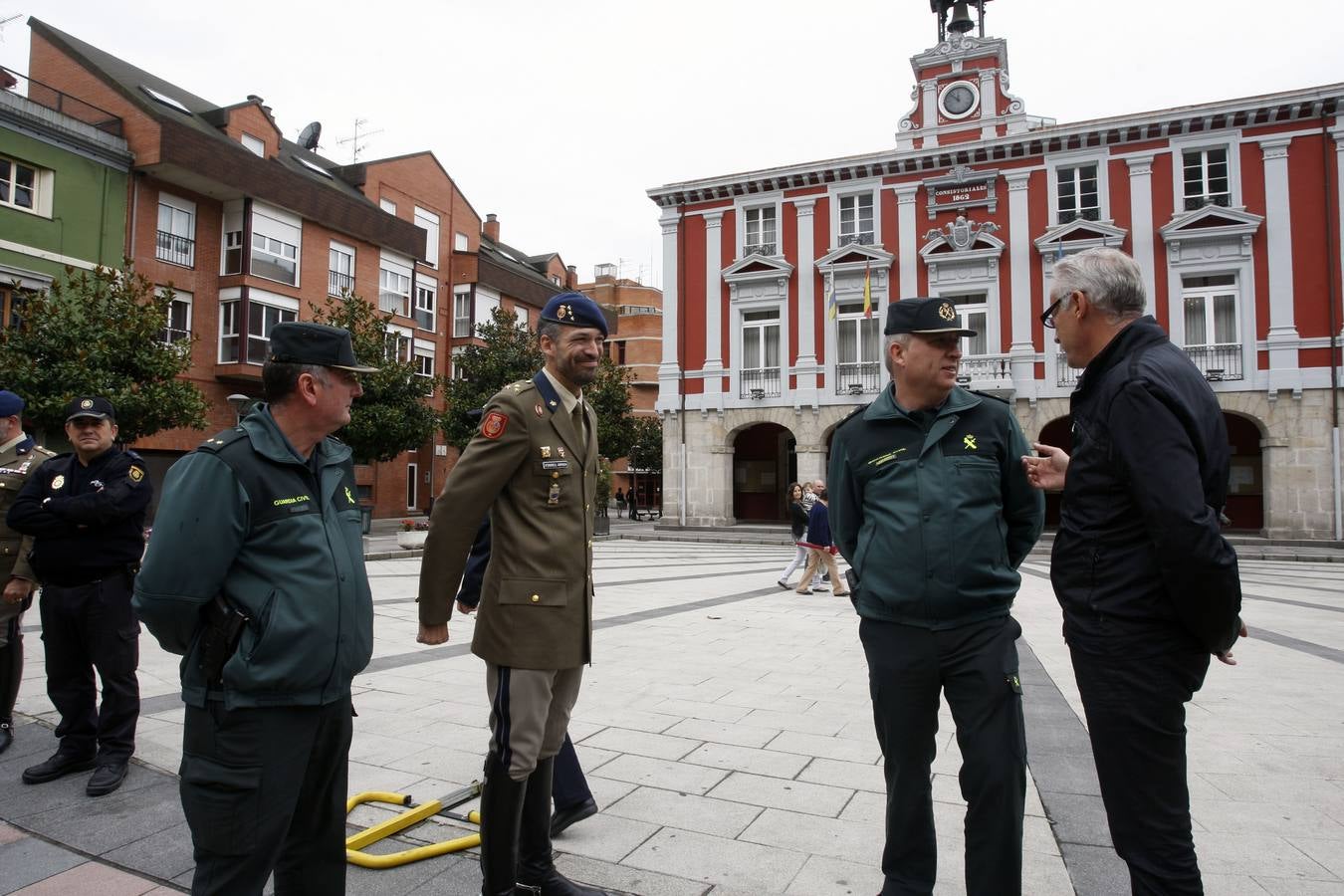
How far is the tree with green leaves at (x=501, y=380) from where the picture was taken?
89.6 ft

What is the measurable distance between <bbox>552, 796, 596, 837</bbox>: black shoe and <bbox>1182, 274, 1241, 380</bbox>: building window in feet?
86.8

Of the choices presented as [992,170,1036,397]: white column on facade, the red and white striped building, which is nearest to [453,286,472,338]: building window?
the red and white striped building

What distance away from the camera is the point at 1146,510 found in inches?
81.4

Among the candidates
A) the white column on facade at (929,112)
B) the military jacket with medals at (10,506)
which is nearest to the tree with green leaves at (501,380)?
the white column on facade at (929,112)

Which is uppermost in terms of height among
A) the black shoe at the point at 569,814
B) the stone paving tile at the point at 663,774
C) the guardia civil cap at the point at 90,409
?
the guardia civil cap at the point at 90,409

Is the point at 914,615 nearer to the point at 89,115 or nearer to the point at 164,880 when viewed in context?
the point at 164,880

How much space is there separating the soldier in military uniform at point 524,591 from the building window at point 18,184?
24.4m

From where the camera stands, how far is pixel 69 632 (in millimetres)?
4145

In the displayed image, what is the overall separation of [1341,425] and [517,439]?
92.1ft

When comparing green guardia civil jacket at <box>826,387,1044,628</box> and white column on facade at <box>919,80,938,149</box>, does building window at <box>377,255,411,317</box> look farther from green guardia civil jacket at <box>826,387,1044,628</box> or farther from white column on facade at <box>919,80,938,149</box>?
green guardia civil jacket at <box>826,387,1044,628</box>

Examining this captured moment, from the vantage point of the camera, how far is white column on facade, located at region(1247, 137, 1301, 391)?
2348 centimetres

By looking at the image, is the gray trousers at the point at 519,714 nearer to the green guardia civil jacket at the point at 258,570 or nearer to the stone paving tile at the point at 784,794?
the green guardia civil jacket at the point at 258,570

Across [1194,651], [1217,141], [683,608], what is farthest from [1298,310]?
[1194,651]

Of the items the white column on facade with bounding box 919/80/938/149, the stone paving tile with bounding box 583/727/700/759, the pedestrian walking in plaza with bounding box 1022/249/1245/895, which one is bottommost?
the stone paving tile with bounding box 583/727/700/759
